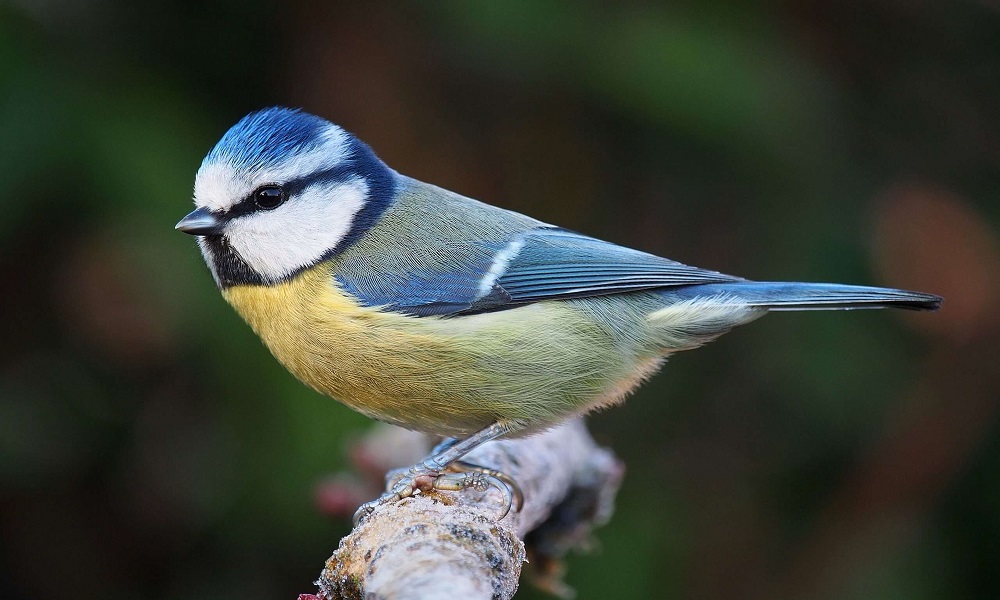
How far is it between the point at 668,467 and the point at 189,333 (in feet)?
4.23

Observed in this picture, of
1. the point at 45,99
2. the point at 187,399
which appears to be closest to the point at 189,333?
the point at 187,399

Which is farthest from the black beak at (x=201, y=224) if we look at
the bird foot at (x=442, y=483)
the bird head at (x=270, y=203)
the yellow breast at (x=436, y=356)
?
the bird foot at (x=442, y=483)

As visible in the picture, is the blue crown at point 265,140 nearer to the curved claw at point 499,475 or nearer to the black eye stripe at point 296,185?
the black eye stripe at point 296,185

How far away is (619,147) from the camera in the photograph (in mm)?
3094

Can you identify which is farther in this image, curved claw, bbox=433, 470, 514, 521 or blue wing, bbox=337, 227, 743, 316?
blue wing, bbox=337, 227, 743, 316

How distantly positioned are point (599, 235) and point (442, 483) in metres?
1.41

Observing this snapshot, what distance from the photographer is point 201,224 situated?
191 cm

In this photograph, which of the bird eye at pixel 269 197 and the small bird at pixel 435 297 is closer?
the small bird at pixel 435 297

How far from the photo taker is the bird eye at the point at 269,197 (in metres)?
1.95

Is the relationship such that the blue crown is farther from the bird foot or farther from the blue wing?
the bird foot

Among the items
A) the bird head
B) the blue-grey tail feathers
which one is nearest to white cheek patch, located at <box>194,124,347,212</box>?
the bird head

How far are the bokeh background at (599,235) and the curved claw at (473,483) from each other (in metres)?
0.72

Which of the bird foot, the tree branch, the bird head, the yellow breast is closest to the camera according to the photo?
the tree branch

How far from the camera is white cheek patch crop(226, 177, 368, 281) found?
1.94m
